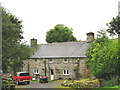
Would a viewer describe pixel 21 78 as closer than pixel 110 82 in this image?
No

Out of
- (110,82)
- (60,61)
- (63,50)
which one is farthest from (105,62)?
(63,50)

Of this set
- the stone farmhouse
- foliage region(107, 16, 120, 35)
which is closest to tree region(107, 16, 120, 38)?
foliage region(107, 16, 120, 35)

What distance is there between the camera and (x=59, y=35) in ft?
204

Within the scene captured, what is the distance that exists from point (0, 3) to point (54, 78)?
2019 cm

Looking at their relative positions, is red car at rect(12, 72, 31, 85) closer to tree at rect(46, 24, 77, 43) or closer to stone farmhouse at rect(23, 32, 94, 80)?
stone farmhouse at rect(23, 32, 94, 80)

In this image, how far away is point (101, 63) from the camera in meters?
25.1

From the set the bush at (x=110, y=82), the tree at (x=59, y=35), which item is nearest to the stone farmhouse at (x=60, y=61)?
the bush at (x=110, y=82)

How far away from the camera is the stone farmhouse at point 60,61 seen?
35016mm

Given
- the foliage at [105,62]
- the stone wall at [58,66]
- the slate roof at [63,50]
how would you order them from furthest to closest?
the slate roof at [63,50], the stone wall at [58,66], the foliage at [105,62]

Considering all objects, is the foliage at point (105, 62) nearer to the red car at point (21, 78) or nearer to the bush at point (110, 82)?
the bush at point (110, 82)

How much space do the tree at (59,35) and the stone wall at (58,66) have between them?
73.1 ft

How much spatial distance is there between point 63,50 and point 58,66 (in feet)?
12.4

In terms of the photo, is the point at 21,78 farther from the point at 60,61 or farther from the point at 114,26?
the point at 114,26

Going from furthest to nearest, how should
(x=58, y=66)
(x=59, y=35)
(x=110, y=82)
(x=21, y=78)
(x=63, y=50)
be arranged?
(x=59, y=35)
(x=63, y=50)
(x=58, y=66)
(x=21, y=78)
(x=110, y=82)
